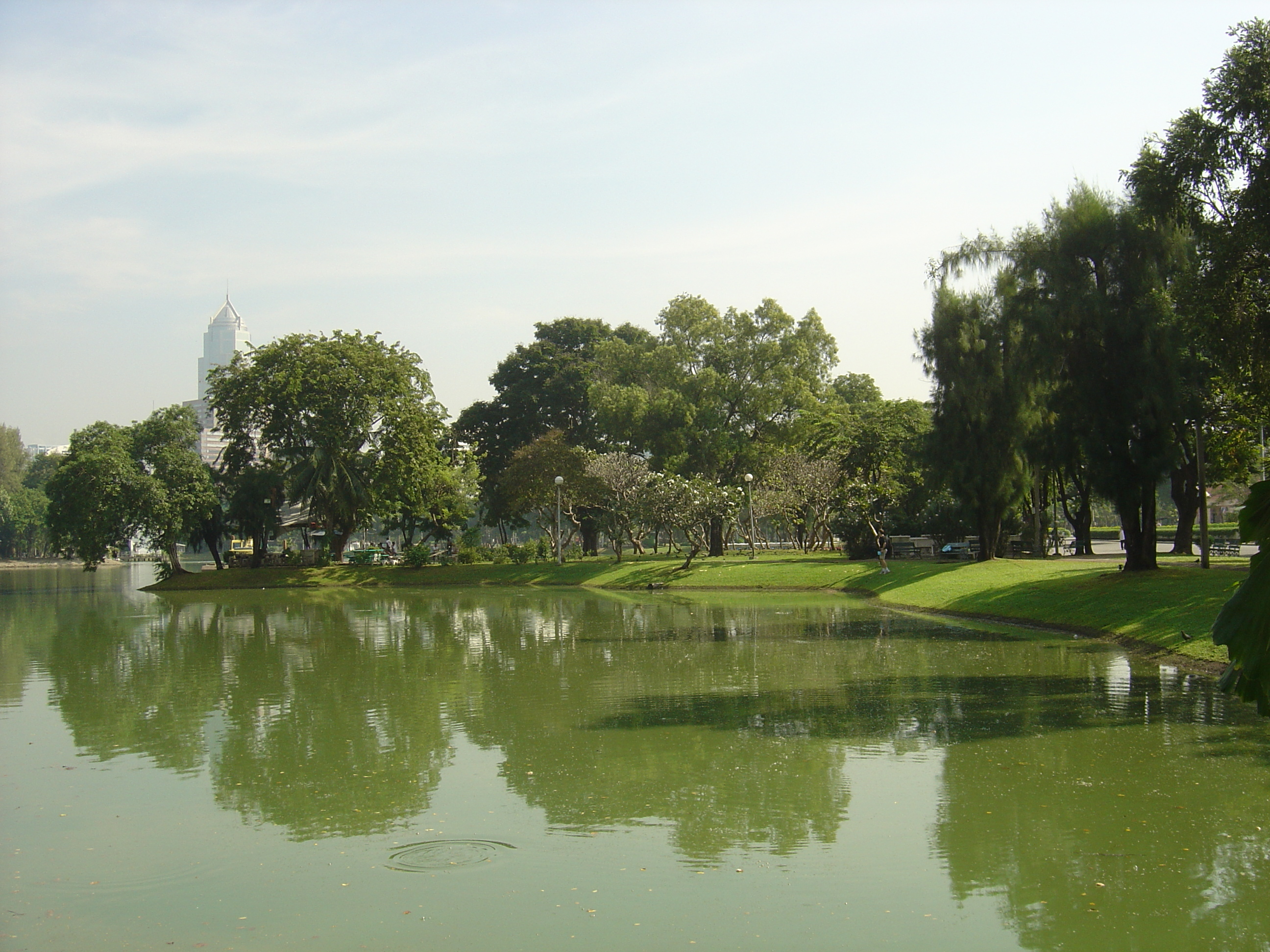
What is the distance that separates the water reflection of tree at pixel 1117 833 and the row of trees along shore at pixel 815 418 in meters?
Answer: 11.3

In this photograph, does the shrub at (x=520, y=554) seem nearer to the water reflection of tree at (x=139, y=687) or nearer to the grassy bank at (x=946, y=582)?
the grassy bank at (x=946, y=582)

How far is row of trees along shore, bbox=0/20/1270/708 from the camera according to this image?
2056 centimetres

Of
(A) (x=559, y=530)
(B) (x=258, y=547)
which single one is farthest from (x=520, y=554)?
(B) (x=258, y=547)

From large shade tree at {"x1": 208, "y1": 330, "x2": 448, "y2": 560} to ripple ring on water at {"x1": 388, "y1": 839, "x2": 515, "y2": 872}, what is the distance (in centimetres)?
4361

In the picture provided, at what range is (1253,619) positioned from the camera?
3758 millimetres

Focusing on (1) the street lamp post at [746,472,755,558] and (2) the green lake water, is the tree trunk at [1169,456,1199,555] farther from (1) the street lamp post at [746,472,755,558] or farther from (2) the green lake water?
(2) the green lake water

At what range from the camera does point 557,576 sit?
48.6m

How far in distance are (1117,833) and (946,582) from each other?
2447 cm

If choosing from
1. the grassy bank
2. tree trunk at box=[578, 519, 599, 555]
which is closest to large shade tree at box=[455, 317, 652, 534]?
tree trunk at box=[578, 519, 599, 555]

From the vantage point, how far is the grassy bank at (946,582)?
69.6 ft

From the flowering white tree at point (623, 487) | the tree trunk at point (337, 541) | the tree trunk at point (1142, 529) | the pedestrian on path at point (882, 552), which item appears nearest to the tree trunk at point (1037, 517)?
the pedestrian on path at point (882, 552)

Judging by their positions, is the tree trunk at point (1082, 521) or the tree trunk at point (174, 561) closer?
the tree trunk at point (1082, 521)

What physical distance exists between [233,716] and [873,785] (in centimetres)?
918

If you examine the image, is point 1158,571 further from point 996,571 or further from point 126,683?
point 126,683
